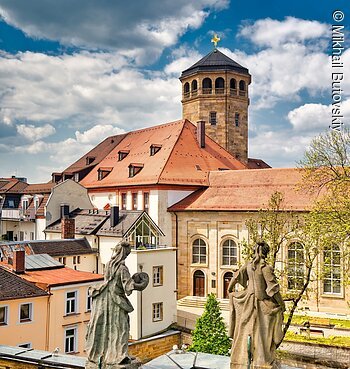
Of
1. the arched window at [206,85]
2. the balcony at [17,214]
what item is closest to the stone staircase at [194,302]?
the balcony at [17,214]

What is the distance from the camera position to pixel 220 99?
51.8m

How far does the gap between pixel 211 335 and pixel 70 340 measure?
730 cm

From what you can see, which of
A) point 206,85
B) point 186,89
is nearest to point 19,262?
point 206,85

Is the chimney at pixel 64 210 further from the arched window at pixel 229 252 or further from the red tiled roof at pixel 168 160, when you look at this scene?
the arched window at pixel 229 252

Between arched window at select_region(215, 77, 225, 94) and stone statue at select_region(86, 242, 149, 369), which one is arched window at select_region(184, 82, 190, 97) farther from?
stone statue at select_region(86, 242, 149, 369)

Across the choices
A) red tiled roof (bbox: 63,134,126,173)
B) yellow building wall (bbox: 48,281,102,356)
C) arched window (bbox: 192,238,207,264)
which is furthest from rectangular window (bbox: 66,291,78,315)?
red tiled roof (bbox: 63,134,126,173)

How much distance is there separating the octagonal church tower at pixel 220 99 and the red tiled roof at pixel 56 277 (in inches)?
1118

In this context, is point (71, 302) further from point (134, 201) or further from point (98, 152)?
point (98, 152)

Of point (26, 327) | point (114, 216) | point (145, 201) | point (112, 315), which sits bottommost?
point (26, 327)

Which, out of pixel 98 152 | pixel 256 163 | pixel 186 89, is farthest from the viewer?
pixel 256 163

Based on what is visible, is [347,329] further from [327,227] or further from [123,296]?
[123,296]

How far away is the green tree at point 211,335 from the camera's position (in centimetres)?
2372

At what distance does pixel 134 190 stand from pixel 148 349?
18.3m

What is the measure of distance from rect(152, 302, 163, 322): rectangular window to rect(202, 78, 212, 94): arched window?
27181 mm
